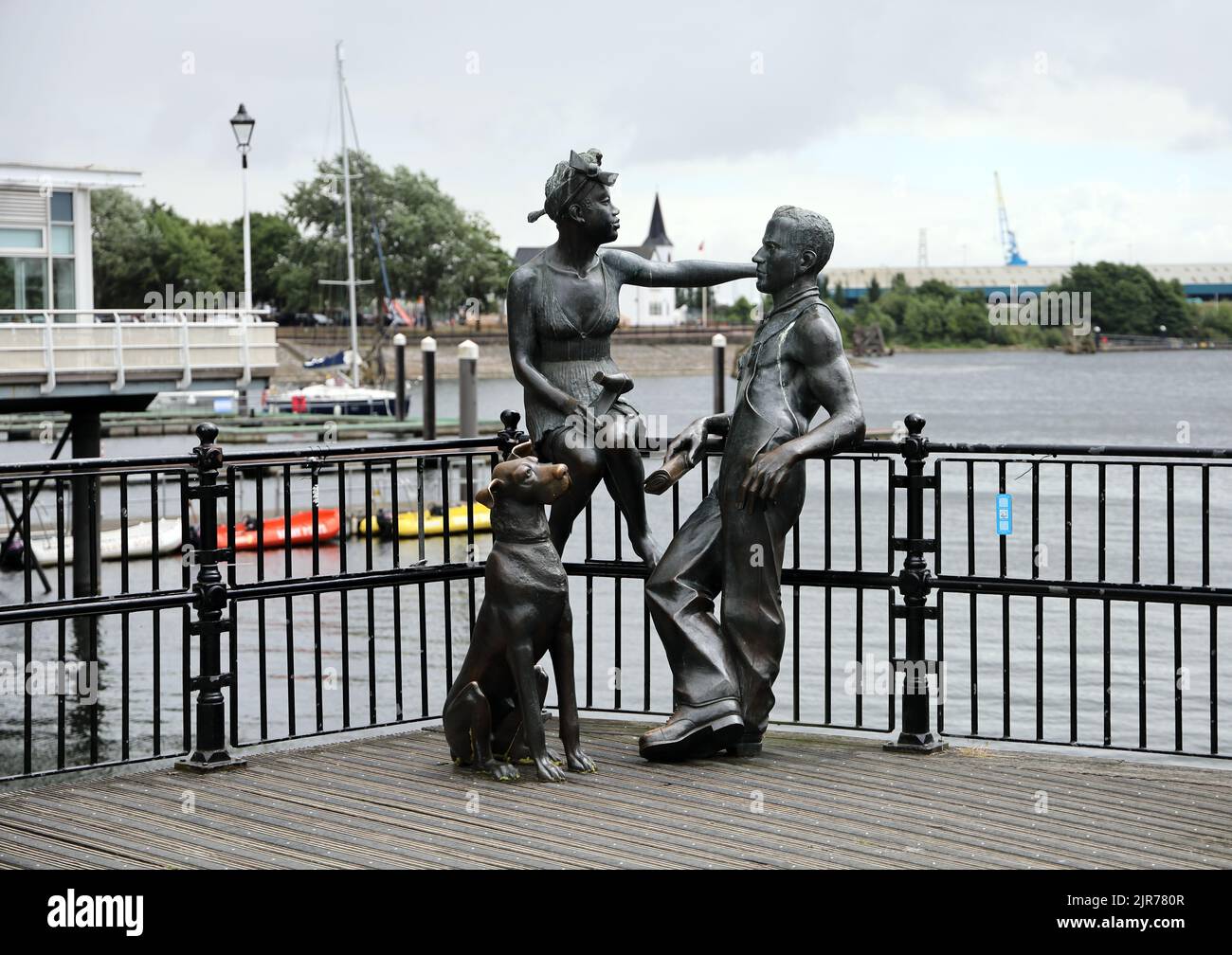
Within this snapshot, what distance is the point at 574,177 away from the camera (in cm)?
730

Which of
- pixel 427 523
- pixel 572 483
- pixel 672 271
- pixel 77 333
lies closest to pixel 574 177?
pixel 672 271

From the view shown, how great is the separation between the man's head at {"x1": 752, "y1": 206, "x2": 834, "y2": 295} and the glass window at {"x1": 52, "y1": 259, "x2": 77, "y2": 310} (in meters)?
26.8

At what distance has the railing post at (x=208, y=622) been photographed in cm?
719

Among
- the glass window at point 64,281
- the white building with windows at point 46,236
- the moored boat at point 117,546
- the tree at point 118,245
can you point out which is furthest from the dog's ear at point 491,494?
the tree at point 118,245

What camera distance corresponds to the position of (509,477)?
6688mm

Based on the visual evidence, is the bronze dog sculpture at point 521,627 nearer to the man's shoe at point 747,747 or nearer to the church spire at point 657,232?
the man's shoe at point 747,747

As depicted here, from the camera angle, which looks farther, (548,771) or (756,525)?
(756,525)

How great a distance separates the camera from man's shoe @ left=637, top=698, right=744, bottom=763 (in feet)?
23.4

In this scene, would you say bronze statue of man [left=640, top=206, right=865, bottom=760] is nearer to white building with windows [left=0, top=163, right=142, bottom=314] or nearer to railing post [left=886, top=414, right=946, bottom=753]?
railing post [left=886, top=414, right=946, bottom=753]

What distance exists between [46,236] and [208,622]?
26.1 meters

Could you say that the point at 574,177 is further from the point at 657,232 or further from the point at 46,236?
the point at 657,232

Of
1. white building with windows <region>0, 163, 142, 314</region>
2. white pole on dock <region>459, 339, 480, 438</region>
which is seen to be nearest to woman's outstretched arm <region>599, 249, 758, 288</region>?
white building with windows <region>0, 163, 142, 314</region>

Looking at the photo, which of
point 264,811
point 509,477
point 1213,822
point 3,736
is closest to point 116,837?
point 264,811
